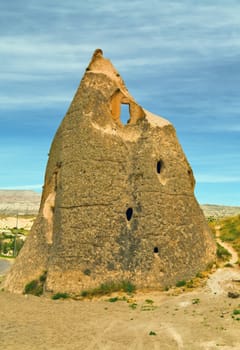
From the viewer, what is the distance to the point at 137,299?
22.2m

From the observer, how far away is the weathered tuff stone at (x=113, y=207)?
77.2 ft

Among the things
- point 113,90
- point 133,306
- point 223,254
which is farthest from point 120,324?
point 113,90

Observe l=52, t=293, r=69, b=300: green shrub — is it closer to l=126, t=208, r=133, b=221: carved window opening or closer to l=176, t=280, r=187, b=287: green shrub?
l=126, t=208, r=133, b=221: carved window opening

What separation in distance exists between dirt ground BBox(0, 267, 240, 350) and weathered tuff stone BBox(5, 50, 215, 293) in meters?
1.38

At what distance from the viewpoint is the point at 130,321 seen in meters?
19.0

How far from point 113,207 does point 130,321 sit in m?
6.57

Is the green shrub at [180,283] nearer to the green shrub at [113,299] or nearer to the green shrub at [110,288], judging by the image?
the green shrub at [110,288]

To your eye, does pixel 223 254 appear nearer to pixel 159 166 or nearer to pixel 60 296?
pixel 159 166

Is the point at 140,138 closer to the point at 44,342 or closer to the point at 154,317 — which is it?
the point at 154,317

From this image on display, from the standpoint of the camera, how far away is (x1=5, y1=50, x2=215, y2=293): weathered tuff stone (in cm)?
2352

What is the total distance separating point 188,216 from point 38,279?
8.21 m

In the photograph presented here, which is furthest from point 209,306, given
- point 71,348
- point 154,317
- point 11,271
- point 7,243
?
point 7,243

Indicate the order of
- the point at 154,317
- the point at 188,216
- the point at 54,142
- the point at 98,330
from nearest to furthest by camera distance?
the point at 98,330 → the point at 154,317 → the point at 188,216 → the point at 54,142

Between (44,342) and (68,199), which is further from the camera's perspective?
(68,199)
